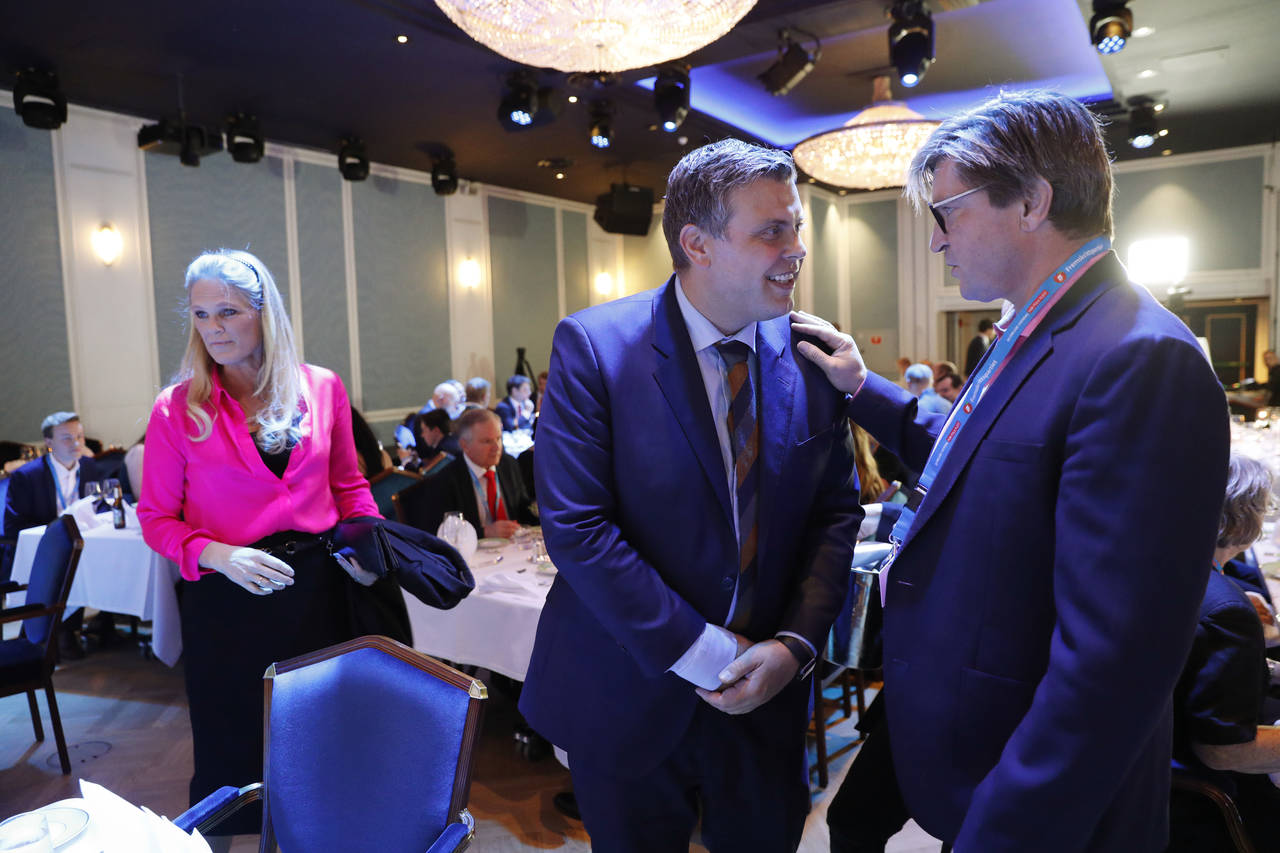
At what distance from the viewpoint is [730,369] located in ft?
4.80

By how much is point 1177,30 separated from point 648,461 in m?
7.45

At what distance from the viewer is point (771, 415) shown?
1.44m

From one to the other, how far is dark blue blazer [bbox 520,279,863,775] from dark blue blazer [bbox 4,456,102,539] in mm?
4583

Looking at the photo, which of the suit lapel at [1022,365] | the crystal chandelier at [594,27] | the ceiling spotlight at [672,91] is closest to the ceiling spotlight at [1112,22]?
the ceiling spotlight at [672,91]

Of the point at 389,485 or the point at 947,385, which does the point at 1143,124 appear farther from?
the point at 389,485

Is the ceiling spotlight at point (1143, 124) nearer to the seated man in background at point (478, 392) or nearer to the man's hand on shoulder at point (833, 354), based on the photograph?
the seated man in background at point (478, 392)

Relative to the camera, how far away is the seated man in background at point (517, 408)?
Answer: 873 cm

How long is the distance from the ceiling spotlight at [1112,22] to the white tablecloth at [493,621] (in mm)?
5200

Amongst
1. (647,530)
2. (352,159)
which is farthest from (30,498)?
(647,530)

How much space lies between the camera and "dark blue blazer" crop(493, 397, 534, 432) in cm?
870

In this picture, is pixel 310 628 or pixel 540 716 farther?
pixel 310 628

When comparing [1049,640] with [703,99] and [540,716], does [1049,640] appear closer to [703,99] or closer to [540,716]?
[540,716]

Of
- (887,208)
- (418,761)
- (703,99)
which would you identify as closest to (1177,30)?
(703,99)

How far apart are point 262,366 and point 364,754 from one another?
1004 millimetres
